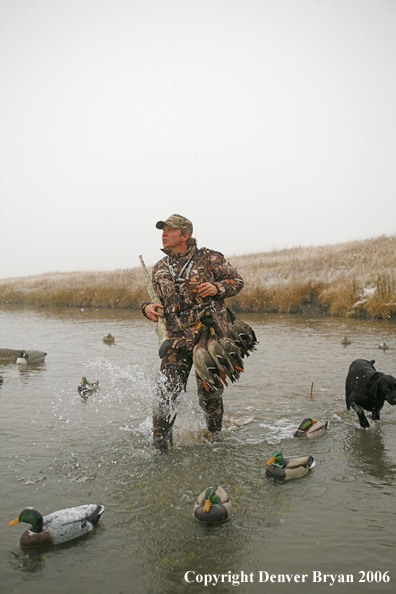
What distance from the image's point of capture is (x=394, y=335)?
11945 mm

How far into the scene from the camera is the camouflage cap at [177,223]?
4.72 meters

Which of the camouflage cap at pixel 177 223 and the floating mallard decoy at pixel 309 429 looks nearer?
the camouflage cap at pixel 177 223

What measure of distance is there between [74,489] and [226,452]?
1.58m

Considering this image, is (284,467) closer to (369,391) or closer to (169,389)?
(169,389)

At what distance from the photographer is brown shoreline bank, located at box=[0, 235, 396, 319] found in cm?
1650

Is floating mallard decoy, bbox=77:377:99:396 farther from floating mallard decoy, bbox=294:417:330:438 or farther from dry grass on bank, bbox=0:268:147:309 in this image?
dry grass on bank, bbox=0:268:147:309

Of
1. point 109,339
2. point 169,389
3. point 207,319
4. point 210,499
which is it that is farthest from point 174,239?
point 109,339

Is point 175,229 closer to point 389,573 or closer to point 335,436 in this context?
point 335,436

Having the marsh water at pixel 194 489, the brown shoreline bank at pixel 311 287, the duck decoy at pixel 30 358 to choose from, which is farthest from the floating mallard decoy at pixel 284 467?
the brown shoreline bank at pixel 311 287

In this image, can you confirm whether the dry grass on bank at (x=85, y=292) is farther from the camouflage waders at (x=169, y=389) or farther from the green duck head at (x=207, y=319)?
the green duck head at (x=207, y=319)

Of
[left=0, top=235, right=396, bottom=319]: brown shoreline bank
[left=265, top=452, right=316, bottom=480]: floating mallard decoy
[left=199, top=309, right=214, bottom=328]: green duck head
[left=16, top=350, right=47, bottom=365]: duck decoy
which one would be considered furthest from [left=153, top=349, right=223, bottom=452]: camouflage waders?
[left=0, top=235, right=396, bottom=319]: brown shoreline bank

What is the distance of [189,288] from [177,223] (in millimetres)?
697

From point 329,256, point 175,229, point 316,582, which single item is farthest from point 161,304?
point 329,256

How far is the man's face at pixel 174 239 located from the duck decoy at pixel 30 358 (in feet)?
20.7
